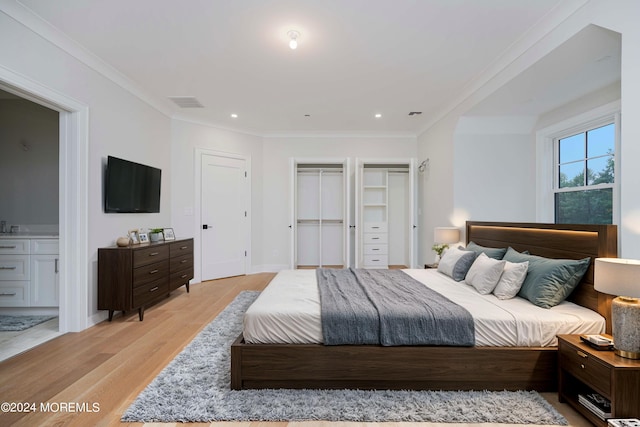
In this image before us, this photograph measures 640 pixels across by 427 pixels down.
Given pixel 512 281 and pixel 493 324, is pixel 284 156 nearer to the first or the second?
pixel 512 281

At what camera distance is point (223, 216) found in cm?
523

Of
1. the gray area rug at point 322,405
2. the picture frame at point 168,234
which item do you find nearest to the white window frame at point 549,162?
the gray area rug at point 322,405

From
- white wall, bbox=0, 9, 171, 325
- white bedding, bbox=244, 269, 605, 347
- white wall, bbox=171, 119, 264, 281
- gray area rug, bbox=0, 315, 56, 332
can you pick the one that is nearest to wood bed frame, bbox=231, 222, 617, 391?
white bedding, bbox=244, 269, 605, 347

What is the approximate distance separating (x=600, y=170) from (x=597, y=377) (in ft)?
7.82

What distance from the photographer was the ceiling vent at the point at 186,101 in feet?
13.4

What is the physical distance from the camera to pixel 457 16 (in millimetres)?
2359

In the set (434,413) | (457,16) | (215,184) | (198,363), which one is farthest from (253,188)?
(434,413)

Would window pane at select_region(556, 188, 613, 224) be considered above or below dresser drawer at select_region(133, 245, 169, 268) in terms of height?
above

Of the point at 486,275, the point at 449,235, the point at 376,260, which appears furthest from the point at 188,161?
the point at 486,275

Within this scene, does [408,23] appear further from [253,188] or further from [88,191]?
[253,188]

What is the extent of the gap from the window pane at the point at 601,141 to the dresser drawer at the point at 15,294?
244 inches

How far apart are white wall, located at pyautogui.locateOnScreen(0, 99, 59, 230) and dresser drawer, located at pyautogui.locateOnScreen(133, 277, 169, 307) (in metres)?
1.54

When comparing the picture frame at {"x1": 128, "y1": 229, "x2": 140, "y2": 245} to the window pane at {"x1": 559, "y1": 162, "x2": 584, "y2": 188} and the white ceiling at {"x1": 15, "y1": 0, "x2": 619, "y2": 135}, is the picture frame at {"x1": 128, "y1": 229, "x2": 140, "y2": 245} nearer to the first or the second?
the white ceiling at {"x1": 15, "y1": 0, "x2": 619, "y2": 135}

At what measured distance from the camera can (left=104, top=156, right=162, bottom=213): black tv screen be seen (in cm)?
327
